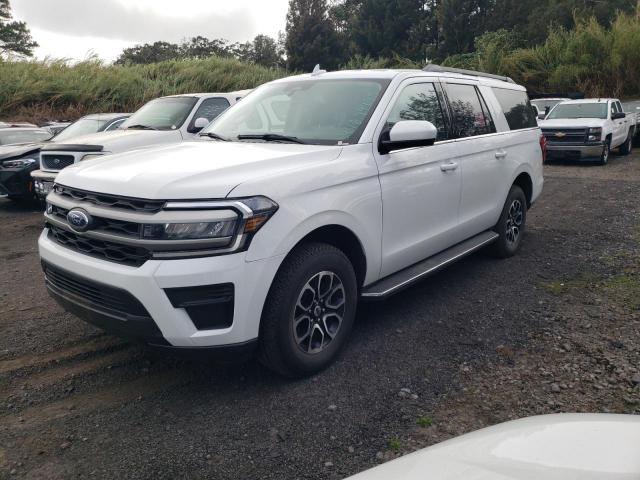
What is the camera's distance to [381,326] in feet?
13.7

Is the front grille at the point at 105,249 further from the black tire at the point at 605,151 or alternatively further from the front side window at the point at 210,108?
the black tire at the point at 605,151

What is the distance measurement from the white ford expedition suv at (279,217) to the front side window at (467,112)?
0.02 meters

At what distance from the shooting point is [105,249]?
2.96 m

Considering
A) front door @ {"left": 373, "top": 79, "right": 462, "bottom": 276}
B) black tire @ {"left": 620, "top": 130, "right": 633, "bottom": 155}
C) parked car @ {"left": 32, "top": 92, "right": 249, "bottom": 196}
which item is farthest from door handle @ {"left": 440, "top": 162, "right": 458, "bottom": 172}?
black tire @ {"left": 620, "top": 130, "right": 633, "bottom": 155}

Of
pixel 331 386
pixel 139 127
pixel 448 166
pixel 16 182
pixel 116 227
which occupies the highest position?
pixel 139 127

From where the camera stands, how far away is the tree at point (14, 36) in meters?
37.9

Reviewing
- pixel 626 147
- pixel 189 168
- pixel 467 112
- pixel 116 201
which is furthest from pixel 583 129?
pixel 116 201

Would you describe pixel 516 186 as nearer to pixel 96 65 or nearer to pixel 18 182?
pixel 18 182

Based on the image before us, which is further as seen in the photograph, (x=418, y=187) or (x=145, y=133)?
(x=145, y=133)

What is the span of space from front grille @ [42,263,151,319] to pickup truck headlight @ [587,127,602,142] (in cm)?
1340

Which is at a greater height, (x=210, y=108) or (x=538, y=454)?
(x=210, y=108)

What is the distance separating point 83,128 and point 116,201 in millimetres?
8426

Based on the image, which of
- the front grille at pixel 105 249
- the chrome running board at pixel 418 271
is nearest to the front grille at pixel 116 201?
the front grille at pixel 105 249

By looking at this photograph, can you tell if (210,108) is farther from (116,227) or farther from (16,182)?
(116,227)
